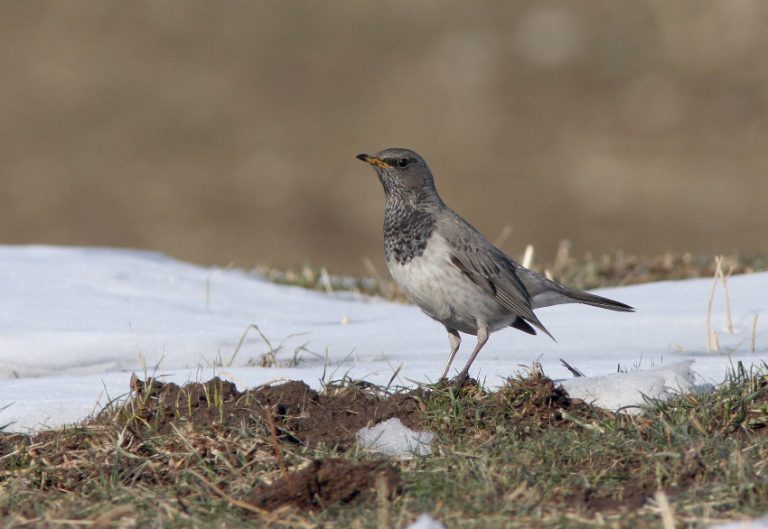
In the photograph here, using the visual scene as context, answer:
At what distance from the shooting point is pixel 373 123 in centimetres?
1925

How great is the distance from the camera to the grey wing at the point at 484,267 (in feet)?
19.0

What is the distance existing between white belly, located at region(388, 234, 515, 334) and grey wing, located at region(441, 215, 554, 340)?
4cm

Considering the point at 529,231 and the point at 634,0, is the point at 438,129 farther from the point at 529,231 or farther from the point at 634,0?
the point at 634,0

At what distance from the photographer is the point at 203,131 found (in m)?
19.5

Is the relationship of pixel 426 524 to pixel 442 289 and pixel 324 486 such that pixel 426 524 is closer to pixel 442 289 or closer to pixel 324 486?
pixel 324 486

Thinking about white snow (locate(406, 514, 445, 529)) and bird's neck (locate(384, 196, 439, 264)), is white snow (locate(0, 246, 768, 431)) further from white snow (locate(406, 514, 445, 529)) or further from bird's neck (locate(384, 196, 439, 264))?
white snow (locate(406, 514, 445, 529))

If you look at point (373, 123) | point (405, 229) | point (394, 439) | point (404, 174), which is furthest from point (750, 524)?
point (373, 123)

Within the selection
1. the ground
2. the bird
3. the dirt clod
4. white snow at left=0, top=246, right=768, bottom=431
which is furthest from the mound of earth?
the bird

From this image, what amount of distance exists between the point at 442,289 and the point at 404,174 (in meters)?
0.79

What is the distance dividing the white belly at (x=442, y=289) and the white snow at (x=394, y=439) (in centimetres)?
103

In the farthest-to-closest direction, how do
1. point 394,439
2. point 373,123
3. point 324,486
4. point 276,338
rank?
1. point 373,123
2. point 276,338
3. point 394,439
4. point 324,486

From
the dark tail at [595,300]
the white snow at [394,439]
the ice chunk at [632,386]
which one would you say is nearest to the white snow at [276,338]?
the ice chunk at [632,386]

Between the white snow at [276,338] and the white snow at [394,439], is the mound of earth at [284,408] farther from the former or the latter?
the white snow at [276,338]

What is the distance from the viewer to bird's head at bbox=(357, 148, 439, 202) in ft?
20.2
